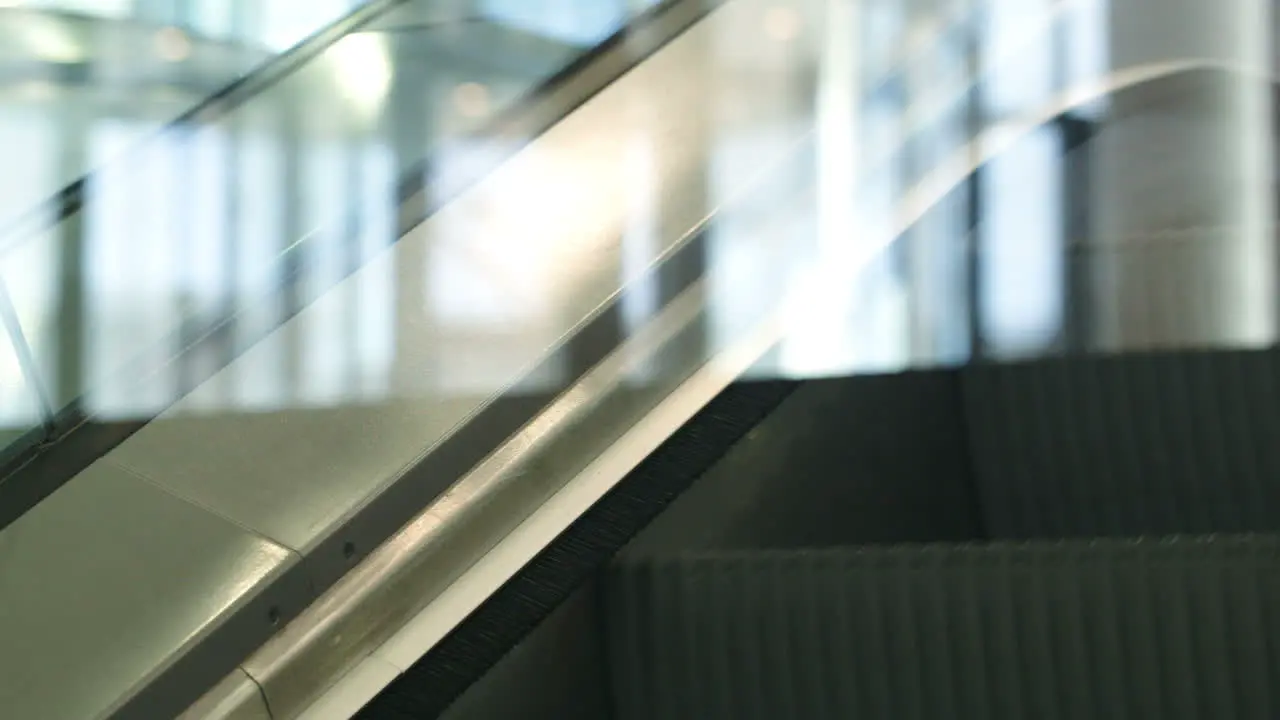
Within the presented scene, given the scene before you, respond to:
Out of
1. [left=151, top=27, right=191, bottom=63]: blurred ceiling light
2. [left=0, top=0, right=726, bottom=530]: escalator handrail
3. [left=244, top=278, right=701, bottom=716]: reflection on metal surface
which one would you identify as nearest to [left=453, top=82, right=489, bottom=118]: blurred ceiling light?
[left=0, top=0, right=726, bottom=530]: escalator handrail

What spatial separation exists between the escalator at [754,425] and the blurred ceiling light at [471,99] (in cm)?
7

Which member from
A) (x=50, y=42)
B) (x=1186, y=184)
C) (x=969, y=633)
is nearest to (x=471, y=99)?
(x=50, y=42)

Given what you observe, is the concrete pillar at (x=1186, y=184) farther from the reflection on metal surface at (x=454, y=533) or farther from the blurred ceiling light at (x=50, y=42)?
the blurred ceiling light at (x=50, y=42)

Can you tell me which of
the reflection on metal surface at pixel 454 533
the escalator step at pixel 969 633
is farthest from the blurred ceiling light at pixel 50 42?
the escalator step at pixel 969 633

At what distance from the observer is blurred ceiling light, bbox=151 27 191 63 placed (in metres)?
1.90

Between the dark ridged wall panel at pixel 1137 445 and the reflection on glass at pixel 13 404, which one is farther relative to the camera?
the reflection on glass at pixel 13 404

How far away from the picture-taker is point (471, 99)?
203cm

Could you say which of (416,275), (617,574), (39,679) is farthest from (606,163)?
(39,679)

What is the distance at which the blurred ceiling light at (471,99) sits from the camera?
78.4 inches

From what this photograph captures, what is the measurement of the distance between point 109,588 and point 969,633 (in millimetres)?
831

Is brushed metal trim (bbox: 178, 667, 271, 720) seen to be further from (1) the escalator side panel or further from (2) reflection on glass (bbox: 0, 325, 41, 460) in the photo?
(2) reflection on glass (bbox: 0, 325, 41, 460)

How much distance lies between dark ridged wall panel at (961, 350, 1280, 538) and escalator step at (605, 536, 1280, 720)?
335 mm

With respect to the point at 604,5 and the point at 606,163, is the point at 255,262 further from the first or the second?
the point at 604,5

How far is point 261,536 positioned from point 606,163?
3.03 ft
